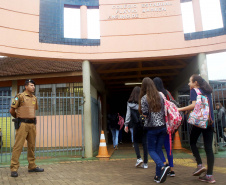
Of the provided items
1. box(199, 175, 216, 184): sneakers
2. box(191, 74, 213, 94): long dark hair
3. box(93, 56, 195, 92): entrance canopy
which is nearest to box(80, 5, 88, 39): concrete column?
box(93, 56, 195, 92): entrance canopy

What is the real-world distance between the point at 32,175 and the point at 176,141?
5622 millimetres

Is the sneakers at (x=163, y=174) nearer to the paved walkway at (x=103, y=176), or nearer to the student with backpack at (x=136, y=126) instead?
the paved walkway at (x=103, y=176)

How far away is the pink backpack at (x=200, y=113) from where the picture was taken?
3.76 metres

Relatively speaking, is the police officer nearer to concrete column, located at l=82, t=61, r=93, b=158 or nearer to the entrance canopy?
concrete column, located at l=82, t=61, r=93, b=158

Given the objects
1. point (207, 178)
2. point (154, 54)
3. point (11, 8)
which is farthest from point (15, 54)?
point (207, 178)

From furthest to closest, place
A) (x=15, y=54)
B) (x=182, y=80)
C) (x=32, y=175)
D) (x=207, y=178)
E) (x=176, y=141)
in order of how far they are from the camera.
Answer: (x=182, y=80) → (x=176, y=141) → (x=15, y=54) → (x=32, y=175) → (x=207, y=178)

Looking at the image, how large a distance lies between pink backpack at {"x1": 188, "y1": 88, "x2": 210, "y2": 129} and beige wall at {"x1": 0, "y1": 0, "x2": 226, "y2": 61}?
381 cm

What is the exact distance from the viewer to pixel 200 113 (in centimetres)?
382

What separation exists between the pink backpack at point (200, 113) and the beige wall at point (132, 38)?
381 cm

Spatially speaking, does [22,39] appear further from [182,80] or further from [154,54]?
[182,80]

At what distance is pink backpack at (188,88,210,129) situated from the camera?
3762 mm

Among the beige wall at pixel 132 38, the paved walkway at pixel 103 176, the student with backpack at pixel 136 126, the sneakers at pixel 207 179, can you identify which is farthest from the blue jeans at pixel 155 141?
the beige wall at pixel 132 38

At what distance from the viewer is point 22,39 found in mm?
6785

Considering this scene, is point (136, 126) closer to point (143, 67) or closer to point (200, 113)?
point (200, 113)
